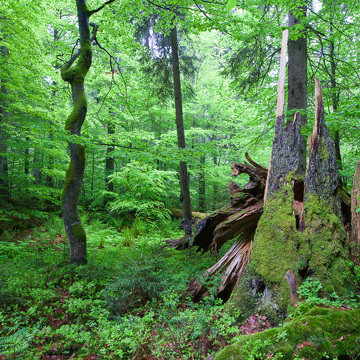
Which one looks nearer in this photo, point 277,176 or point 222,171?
point 277,176

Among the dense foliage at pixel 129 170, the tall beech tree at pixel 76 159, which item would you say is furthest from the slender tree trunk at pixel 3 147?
the tall beech tree at pixel 76 159

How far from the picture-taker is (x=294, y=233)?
3188 mm

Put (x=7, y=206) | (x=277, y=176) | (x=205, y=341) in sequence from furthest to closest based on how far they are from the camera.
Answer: (x=7, y=206) < (x=277, y=176) < (x=205, y=341)

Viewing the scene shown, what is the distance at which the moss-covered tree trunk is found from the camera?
2.85 meters

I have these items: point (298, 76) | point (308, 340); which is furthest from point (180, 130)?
point (308, 340)

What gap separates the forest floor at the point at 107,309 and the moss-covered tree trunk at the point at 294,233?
1.39ft

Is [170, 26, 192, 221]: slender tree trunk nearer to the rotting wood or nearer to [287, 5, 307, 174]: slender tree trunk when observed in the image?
the rotting wood

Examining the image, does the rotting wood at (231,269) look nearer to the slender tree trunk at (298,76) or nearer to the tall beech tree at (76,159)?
the slender tree trunk at (298,76)

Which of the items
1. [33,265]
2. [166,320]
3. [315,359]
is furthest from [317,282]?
[33,265]

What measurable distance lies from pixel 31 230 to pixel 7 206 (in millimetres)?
1184

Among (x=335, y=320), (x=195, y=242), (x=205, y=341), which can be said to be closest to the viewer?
(x=335, y=320)

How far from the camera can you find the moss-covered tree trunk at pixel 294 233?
285cm

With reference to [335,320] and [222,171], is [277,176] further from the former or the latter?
[222,171]

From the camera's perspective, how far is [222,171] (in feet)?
39.4
